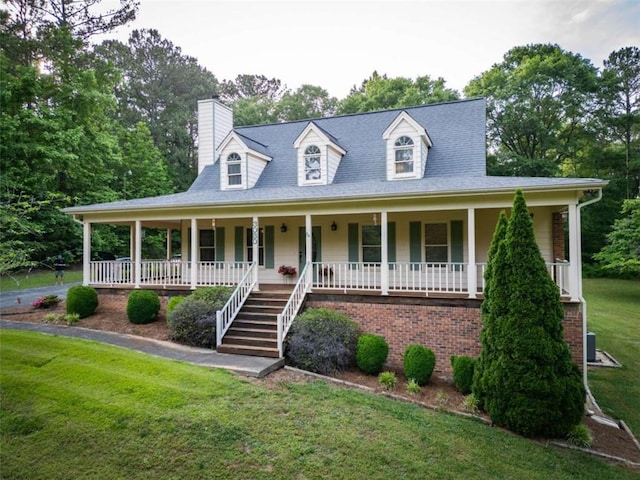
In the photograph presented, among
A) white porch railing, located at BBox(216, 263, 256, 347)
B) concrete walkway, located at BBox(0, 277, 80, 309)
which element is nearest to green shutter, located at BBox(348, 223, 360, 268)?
white porch railing, located at BBox(216, 263, 256, 347)

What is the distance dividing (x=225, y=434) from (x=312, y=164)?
32.6 feet

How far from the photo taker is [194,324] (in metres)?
9.66

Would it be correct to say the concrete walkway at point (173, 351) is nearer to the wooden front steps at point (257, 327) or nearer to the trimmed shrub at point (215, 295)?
the wooden front steps at point (257, 327)

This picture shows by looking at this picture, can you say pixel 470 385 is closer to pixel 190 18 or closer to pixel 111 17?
pixel 190 18

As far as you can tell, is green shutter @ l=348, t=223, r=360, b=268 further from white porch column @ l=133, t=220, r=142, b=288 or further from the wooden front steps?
white porch column @ l=133, t=220, r=142, b=288

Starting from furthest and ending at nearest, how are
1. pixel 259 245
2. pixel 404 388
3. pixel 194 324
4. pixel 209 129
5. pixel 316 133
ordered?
pixel 209 129 < pixel 259 245 < pixel 316 133 < pixel 194 324 < pixel 404 388

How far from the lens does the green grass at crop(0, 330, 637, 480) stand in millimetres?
4668

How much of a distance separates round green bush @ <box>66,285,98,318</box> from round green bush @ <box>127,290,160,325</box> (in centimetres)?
147

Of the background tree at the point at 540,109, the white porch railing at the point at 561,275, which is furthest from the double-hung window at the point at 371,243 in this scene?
the background tree at the point at 540,109

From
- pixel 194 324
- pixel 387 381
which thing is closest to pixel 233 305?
pixel 194 324

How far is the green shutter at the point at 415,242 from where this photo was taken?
11.7 m

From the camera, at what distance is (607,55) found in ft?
90.0

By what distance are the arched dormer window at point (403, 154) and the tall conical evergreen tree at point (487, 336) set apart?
17.5ft

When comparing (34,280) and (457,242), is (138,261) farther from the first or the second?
(34,280)
